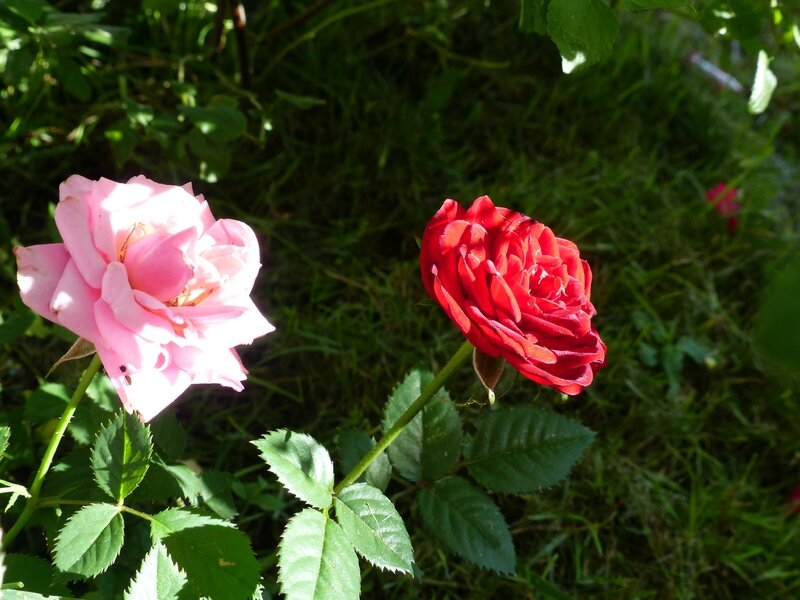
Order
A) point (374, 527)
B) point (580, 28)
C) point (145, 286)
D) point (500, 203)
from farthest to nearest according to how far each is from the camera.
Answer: point (500, 203), point (580, 28), point (374, 527), point (145, 286)

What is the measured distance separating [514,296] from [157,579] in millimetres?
417

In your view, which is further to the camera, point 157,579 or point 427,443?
point 427,443

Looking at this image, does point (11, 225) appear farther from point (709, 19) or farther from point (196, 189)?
point (709, 19)

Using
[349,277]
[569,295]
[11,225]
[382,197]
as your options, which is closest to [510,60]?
[382,197]

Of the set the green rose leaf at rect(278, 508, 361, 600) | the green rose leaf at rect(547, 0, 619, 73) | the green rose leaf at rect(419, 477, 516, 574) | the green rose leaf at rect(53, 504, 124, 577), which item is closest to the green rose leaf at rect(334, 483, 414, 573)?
the green rose leaf at rect(278, 508, 361, 600)

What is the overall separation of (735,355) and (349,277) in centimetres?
86

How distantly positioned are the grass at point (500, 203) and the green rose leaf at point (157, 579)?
437 millimetres

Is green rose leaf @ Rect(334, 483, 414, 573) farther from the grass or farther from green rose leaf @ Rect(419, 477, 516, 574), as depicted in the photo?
the grass

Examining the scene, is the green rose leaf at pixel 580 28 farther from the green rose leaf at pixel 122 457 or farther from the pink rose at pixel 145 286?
the green rose leaf at pixel 122 457

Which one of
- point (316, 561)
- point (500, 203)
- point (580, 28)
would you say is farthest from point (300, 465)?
point (500, 203)

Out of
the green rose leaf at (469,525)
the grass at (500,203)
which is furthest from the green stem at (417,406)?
the grass at (500,203)

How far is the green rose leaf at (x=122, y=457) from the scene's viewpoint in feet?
2.53

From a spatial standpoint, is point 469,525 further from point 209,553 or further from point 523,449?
point 209,553

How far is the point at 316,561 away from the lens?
737 millimetres
